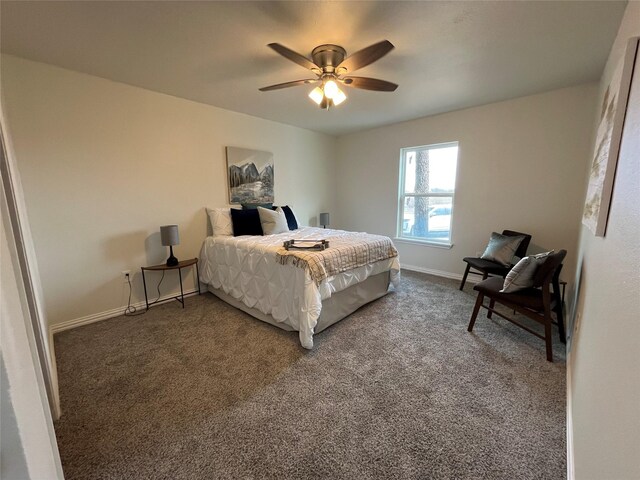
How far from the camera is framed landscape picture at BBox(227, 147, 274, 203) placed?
3.66 metres

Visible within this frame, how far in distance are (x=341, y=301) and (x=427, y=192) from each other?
Answer: 2515mm

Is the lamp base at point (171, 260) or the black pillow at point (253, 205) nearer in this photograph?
the lamp base at point (171, 260)

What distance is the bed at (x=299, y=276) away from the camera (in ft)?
7.30

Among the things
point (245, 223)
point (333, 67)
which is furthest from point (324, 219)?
point (333, 67)

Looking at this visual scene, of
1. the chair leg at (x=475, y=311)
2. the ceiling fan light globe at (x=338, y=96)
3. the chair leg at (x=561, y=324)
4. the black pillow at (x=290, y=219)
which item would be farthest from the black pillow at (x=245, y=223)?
the chair leg at (x=561, y=324)

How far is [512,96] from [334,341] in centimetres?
342

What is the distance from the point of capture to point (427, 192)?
4.18m

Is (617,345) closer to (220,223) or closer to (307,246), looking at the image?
(307,246)

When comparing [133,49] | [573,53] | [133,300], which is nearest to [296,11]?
[133,49]

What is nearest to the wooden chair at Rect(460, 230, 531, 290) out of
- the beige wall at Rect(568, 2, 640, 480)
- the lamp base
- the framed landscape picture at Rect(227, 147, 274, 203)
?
the beige wall at Rect(568, 2, 640, 480)

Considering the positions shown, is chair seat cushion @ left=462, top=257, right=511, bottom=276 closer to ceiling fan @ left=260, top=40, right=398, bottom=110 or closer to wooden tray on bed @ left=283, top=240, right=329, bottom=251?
wooden tray on bed @ left=283, top=240, right=329, bottom=251

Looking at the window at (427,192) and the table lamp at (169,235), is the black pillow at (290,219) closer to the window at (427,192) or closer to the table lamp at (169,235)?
the table lamp at (169,235)

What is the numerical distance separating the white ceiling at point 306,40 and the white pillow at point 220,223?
1369mm

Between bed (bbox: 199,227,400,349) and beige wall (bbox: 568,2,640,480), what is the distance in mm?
1581
